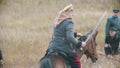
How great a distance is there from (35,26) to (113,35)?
903 cm

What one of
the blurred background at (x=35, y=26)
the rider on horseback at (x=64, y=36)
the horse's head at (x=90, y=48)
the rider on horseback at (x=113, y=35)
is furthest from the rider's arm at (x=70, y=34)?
the rider on horseback at (x=113, y=35)

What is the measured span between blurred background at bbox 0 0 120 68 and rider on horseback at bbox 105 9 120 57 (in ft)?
1.43

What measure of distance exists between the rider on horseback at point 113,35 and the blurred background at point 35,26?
0.44m

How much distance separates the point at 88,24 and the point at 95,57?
40.6ft

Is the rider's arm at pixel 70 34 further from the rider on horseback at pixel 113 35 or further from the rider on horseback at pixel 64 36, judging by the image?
the rider on horseback at pixel 113 35

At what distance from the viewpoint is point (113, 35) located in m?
15.6

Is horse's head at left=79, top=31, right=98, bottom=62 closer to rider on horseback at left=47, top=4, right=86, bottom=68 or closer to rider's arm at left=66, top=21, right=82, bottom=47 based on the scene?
rider on horseback at left=47, top=4, right=86, bottom=68

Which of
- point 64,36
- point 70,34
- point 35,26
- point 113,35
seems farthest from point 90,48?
point 35,26

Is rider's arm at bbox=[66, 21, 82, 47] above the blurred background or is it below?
above

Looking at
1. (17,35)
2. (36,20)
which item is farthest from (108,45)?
(36,20)

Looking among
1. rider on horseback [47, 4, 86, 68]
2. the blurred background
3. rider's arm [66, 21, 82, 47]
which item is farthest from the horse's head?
the blurred background

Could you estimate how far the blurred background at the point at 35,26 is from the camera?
15.8 meters

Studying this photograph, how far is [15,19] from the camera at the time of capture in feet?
87.8

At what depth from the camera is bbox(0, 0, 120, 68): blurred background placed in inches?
622
